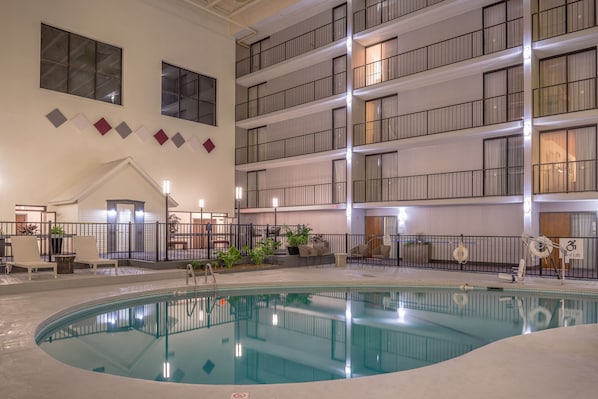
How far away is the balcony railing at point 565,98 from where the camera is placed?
50.7 feet

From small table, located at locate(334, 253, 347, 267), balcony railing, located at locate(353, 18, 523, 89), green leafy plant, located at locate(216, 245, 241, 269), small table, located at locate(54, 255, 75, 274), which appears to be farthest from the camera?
balcony railing, located at locate(353, 18, 523, 89)

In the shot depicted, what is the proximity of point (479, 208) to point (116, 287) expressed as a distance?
13495 millimetres

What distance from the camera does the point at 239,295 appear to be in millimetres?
11266

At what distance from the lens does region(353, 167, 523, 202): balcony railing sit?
674 inches

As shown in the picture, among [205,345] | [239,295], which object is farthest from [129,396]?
[239,295]

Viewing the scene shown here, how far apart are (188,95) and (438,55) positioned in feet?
40.6

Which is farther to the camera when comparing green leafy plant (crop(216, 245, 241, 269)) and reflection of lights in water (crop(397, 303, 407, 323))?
green leafy plant (crop(216, 245, 241, 269))

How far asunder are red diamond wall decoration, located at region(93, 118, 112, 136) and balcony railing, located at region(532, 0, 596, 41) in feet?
56.4

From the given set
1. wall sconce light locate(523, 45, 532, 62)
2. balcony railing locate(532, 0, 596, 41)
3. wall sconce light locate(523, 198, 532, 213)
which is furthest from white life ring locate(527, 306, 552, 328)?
balcony railing locate(532, 0, 596, 41)

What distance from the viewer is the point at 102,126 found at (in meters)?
19.8

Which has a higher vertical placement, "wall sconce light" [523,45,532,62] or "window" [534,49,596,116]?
"wall sconce light" [523,45,532,62]

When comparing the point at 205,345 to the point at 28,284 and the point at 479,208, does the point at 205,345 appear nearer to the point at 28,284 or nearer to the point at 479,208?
the point at 28,284

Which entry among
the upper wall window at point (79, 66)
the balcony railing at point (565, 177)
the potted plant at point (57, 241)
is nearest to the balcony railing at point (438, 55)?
the balcony railing at point (565, 177)

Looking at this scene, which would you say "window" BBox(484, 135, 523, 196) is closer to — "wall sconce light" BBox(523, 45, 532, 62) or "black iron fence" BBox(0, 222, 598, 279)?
"black iron fence" BBox(0, 222, 598, 279)
